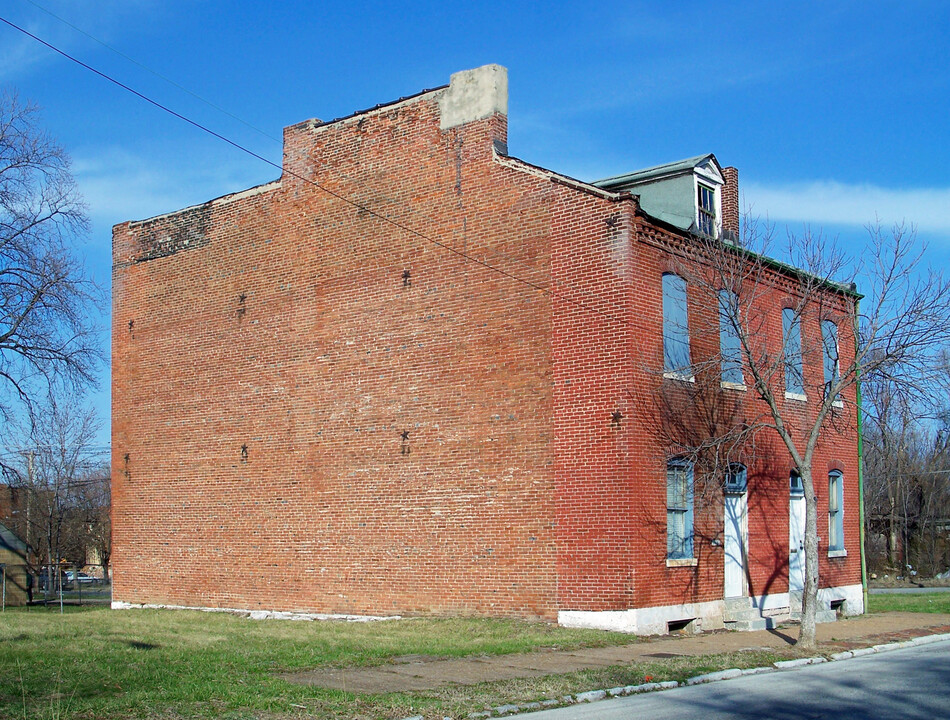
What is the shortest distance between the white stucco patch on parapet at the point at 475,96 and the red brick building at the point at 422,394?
0.06m

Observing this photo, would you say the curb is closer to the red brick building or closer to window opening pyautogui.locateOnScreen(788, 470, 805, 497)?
the red brick building

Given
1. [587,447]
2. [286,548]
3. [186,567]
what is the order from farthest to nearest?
[186,567]
[286,548]
[587,447]

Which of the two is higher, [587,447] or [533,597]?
[587,447]

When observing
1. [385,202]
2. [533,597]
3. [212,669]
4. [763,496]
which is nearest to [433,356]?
[385,202]

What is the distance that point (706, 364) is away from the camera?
19.1 meters

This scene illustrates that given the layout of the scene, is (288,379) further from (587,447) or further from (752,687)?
(752,687)

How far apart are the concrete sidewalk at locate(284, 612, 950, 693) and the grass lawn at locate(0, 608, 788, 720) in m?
0.49

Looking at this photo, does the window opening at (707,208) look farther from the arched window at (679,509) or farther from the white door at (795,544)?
the white door at (795,544)

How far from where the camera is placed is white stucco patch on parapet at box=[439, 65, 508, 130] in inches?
834

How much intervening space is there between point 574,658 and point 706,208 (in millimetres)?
12202

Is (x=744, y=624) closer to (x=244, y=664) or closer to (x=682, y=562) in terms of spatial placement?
(x=682, y=562)

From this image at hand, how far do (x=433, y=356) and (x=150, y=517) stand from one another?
9.77m

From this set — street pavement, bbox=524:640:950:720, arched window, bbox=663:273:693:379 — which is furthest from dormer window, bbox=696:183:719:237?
street pavement, bbox=524:640:950:720

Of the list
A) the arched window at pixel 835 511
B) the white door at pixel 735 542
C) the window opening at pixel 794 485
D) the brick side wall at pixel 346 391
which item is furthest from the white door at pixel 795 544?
the brick side wall at pixel 346 391
